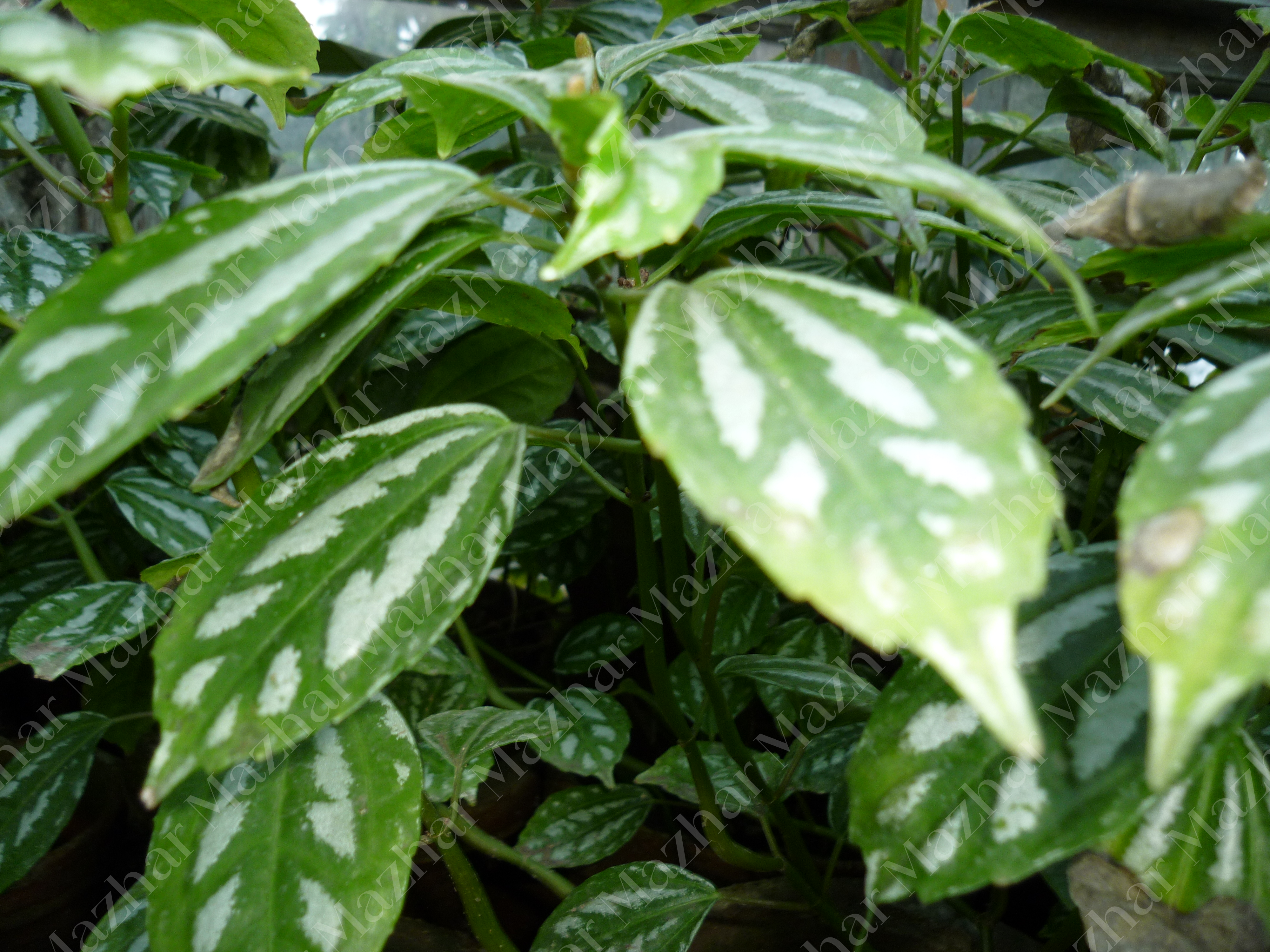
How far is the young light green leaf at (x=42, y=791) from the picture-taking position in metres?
0.70

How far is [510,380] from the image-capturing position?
98cm

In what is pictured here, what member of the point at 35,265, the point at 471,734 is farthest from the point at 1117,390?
the point at 35,265

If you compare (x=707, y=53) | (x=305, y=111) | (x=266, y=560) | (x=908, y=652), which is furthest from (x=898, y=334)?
(x=305, y=111)

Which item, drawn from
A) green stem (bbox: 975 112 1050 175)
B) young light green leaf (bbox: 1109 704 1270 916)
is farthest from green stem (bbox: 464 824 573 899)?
green stem (bbox: 975 112 1050 175)

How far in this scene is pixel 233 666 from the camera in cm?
38

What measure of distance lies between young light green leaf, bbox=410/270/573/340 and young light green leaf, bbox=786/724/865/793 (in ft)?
1.40

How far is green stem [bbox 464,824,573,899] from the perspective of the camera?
27.0 inches

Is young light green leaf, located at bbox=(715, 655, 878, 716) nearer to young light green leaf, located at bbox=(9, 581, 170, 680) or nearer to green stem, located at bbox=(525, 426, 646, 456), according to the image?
green stem, located at bbox=(525, 426, 646, 456)

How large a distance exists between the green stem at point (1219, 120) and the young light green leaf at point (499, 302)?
0.63 m

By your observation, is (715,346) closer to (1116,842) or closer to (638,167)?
(638,167)

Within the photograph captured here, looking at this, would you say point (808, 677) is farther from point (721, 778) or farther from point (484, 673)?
point (484, 673)

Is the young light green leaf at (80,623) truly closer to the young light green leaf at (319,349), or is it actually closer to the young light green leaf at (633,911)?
the young light green leaf at (319,349)

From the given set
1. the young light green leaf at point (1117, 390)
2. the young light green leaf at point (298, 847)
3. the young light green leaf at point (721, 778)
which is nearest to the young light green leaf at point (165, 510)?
the young light green leaf at point (298, 847)

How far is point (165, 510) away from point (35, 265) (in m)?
0.26
